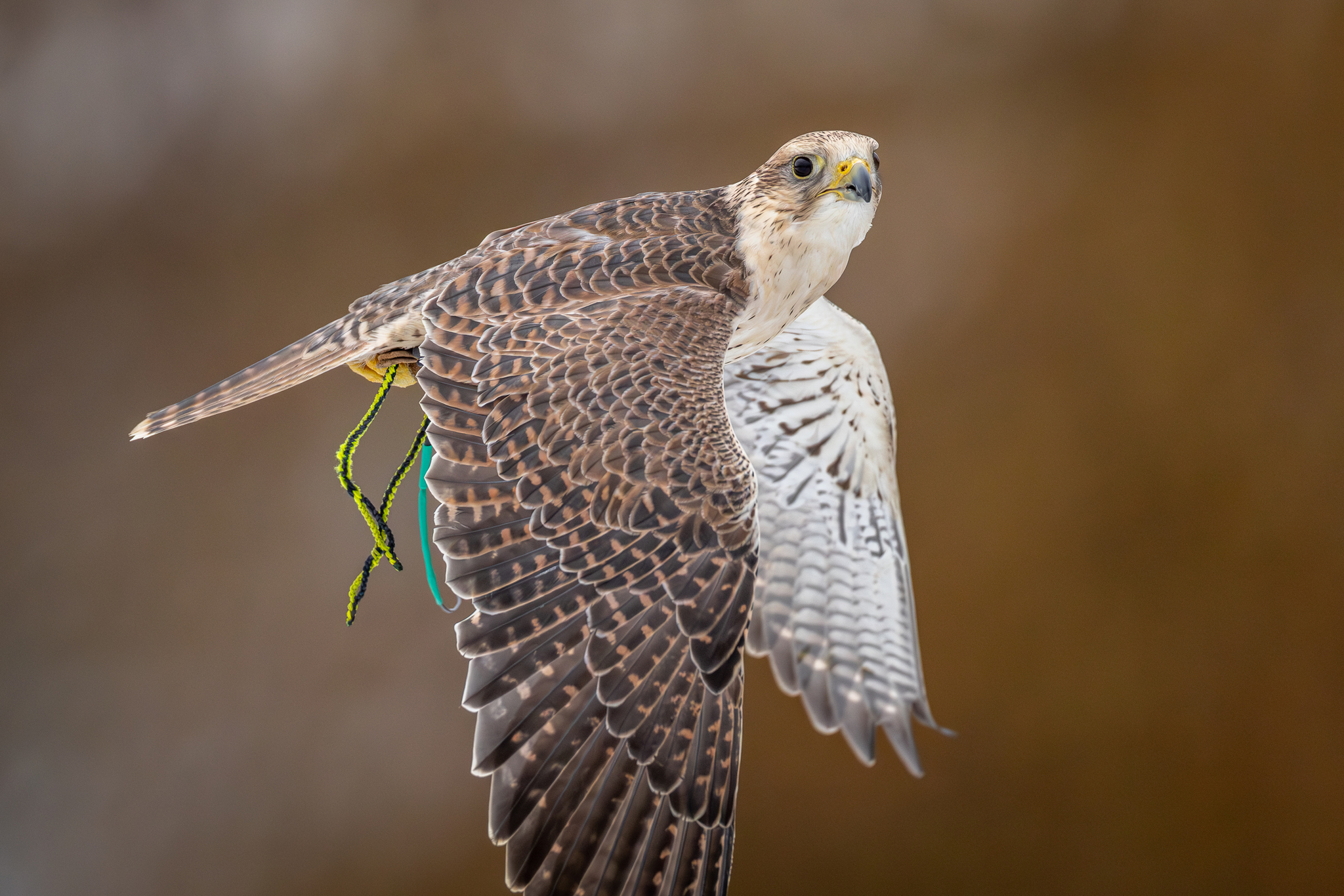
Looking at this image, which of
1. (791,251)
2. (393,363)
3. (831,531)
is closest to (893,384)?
(831,531)

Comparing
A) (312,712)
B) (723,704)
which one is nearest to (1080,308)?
(723,704)

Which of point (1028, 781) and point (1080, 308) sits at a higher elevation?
point (1080, 308)

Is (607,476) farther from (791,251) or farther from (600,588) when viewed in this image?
(791,251)

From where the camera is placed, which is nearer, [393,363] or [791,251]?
[791,251]

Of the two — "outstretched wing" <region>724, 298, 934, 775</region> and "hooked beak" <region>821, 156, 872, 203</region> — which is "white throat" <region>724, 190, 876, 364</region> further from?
"outstretched wing" <region>724, 298, 934, 775</region>

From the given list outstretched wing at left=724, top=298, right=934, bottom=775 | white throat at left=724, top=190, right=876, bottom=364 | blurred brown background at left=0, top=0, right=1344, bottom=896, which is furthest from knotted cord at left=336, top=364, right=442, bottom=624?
blurred brown background at left=0, top=0, right=1344, bottom=896

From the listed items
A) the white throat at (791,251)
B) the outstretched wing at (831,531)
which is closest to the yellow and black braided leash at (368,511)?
the white throat at (791,251)

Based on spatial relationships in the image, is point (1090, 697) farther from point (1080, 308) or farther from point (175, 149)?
point (175, 149)

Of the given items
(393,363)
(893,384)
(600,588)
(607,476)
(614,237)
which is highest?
(893,384)
